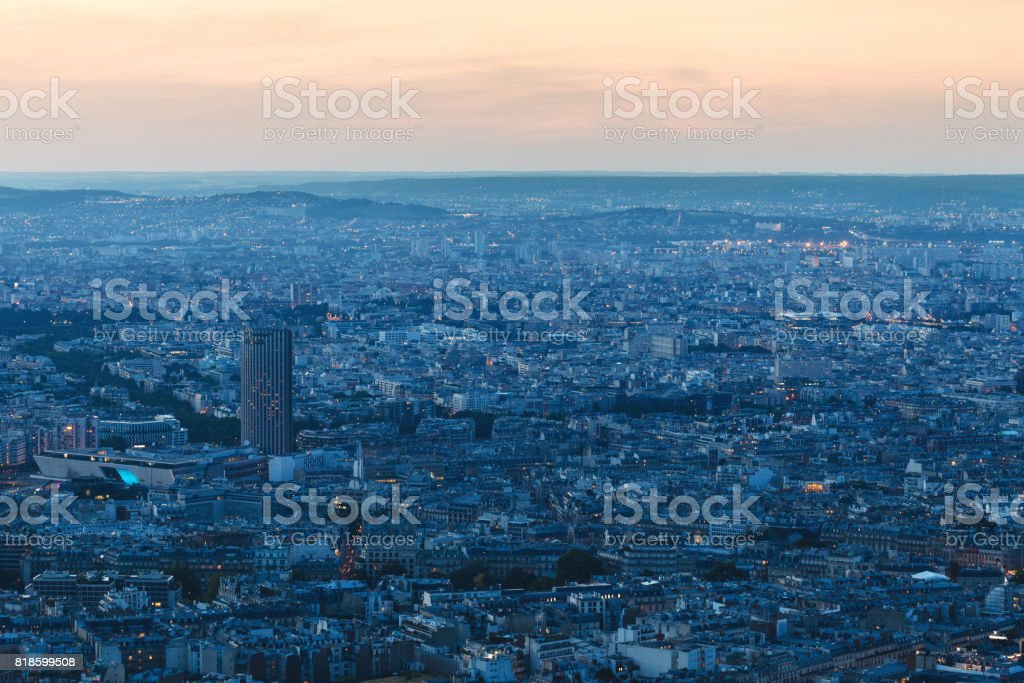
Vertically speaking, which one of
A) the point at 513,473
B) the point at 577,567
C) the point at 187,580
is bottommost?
the point at 513,473

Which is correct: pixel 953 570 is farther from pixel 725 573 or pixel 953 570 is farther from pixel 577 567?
pixel 577 567

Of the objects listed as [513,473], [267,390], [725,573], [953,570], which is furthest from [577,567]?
[267,390]

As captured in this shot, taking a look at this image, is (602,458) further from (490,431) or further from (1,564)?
(1,564)

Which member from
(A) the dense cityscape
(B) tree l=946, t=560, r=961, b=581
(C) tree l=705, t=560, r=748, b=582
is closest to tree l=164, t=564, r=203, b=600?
Answer: (A) the dense cityscape

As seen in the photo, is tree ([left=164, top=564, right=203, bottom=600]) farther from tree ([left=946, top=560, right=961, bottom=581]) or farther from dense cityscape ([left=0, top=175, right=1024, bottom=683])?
tree ([left=946, top=560, right=961, bottom=581])

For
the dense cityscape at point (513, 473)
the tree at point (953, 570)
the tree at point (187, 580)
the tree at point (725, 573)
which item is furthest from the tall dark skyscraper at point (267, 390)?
the tree at point (953, 570)

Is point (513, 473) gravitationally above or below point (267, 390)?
below

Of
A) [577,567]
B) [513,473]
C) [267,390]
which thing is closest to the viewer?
[577,567]
